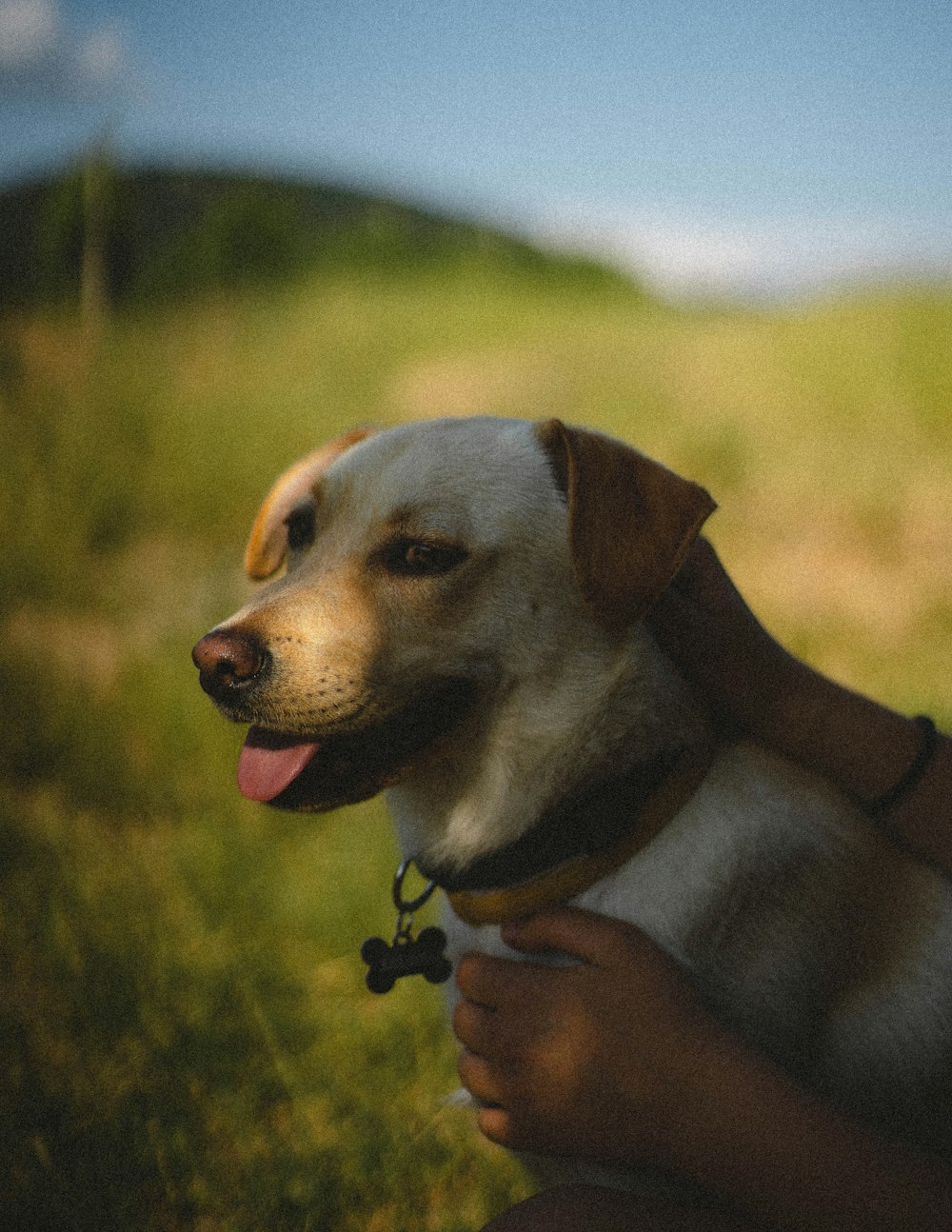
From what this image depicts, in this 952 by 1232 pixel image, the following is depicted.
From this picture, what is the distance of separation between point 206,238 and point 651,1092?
16.2 meters

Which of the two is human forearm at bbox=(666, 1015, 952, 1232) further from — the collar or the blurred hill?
the blurred hill

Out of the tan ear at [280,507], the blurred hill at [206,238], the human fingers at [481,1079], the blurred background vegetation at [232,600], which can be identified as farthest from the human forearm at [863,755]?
the blurred hill at [206,238]

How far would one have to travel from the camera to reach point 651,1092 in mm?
1445

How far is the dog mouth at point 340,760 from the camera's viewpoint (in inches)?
66.4

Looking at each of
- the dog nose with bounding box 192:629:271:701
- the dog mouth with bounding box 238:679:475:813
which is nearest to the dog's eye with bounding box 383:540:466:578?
the dog mouth with bounding box 238:679:475:813

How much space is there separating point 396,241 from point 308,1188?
18.5m

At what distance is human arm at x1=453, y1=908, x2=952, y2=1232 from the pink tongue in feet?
1.57

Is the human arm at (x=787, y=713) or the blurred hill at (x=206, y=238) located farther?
the blurred hill at (x=206, y=238)

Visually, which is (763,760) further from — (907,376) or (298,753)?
(907,376)

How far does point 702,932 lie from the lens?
162cm

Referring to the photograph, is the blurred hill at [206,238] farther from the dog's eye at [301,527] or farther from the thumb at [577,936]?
the thumb at [577,936]

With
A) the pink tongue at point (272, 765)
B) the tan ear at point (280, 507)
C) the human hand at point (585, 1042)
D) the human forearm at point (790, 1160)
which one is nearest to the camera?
the human forearm at point (790, 1160)

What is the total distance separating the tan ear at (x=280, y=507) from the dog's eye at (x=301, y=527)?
0.32 feet

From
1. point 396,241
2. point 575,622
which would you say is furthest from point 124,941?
point 396,241
